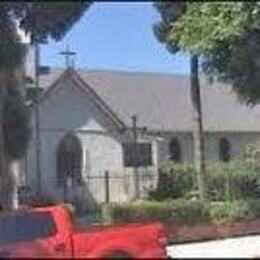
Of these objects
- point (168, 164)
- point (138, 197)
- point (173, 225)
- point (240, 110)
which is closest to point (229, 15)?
point (173, 225)

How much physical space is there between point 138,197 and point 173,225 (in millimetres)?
14750

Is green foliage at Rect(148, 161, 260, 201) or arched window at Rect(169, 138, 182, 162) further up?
arched window at Rect(169, 138, 182, 162)

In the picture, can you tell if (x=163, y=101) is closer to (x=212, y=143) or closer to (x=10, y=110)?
(x=212, y=143)

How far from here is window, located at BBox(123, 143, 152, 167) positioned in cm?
5678

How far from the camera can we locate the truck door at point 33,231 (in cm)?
1716

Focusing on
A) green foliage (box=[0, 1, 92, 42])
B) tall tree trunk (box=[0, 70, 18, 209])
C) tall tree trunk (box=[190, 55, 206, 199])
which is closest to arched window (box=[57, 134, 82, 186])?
tall tree trunk (box=[190, 55, 206, 199])

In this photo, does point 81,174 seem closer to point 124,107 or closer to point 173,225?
point 124,107

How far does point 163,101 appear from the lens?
63000 millimetres

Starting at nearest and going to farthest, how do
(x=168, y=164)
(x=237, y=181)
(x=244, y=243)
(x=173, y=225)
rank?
(x=244, y=243) → (x=173, y=225) → (x=237, y=181) → (x=168, y=164)

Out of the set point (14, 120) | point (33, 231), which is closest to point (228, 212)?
point (14, 120)

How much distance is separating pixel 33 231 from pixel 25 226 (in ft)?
0.50

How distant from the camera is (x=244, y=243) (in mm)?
32531

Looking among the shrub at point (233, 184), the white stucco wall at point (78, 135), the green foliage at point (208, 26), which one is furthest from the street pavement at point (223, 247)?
the white stucco wall at point (78, 135)

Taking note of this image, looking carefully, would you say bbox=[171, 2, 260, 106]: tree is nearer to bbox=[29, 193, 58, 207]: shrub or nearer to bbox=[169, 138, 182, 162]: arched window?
bbox=[29, 193, 58, 207]: shrub
